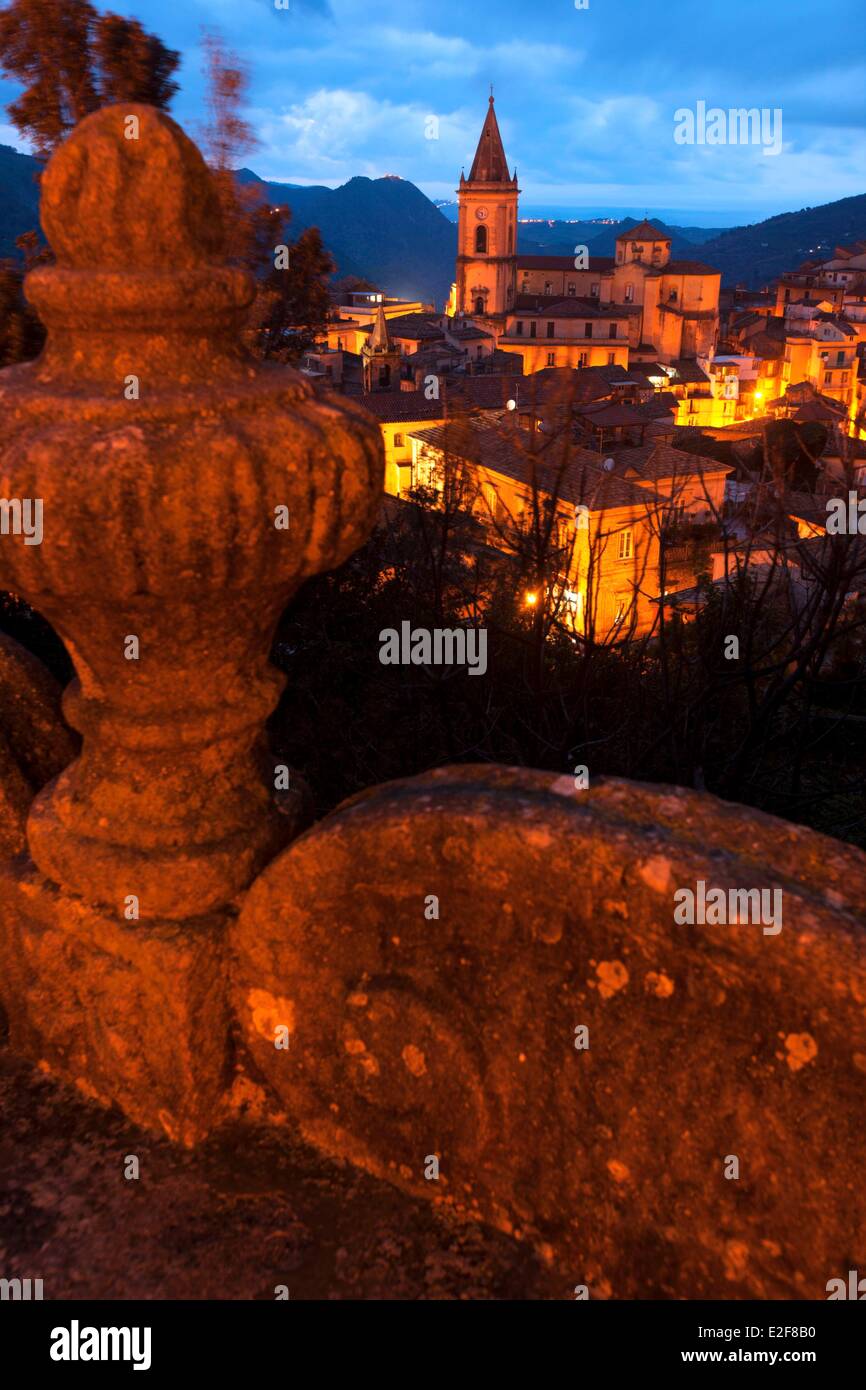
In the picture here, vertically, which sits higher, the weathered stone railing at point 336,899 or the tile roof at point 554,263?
the tile roof at point 554,263

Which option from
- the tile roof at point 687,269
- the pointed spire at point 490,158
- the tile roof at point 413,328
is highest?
the pointed spire at point 490,158

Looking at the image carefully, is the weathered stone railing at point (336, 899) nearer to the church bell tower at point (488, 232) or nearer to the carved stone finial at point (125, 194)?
the carved stone finial at point (125, 194)

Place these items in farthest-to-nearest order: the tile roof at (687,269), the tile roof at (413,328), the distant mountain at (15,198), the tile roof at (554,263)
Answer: the tile roof at (554,263) → the tile roof at (687,269) → the distant mountain at (15,198) → the tile roof at (413,328)

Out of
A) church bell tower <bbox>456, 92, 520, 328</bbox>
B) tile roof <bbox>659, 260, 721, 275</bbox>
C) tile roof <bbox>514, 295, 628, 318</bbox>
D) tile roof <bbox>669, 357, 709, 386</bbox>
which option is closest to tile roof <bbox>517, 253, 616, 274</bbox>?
church bell tower <bbox>456, 92, 520, 328</bbox>

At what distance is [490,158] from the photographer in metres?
76.7

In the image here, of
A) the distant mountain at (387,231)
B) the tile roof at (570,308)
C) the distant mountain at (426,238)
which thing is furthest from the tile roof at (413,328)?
the distant mountain at (387,231)

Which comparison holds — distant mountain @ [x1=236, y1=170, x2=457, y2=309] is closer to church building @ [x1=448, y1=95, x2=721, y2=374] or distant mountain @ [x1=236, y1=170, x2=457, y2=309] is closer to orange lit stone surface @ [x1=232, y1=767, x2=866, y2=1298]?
church building @ [x1=448, y1=95, x2=721, y2=374]

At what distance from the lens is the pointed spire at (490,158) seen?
76.1 metres

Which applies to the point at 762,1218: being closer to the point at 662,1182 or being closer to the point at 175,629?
the point at 662,1182

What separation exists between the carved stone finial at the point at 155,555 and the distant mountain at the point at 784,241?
5292 inches

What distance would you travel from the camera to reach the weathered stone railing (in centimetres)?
188

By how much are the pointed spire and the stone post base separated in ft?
268
